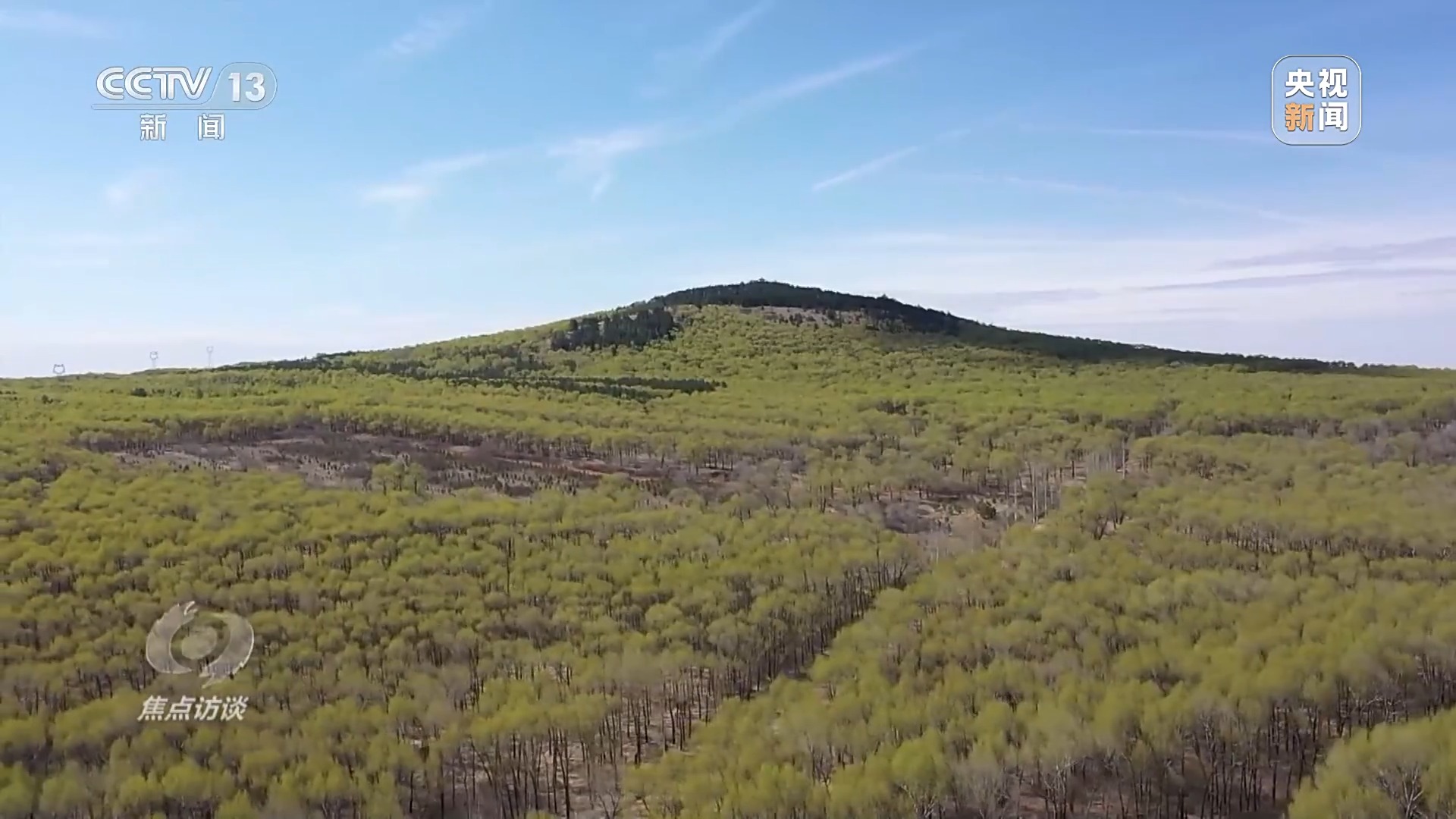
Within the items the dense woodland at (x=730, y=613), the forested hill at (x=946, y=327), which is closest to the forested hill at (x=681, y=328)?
the forested hill at (x=946, y=327)

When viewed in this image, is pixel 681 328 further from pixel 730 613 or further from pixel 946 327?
pixel 730 613

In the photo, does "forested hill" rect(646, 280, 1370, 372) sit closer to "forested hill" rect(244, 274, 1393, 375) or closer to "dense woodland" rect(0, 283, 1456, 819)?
"forested hill" rect(244, 274, 1393, 375)

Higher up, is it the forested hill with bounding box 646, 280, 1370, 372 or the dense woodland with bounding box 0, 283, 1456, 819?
the forested hill with bounding box 646, 280, 1370, 372

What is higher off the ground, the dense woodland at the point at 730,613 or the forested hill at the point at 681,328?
the forested hill at the point at 681,328

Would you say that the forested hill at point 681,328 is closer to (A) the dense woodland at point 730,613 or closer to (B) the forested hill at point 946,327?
(B) the forested hill at point 946,327

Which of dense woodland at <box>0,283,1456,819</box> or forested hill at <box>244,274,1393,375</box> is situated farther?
forested hill at <box>244,274,1393,375</box>

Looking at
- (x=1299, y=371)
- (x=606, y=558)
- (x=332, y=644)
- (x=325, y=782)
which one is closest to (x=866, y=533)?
(x=606, y=558)

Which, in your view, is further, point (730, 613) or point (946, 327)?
point (946, 327)

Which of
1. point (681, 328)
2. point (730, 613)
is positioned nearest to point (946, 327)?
point (681, 328)

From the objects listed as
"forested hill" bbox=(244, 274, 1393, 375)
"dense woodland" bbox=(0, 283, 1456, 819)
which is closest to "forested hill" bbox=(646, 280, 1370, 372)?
"forested hill" bbox=(244, 274, 1393, 375)
